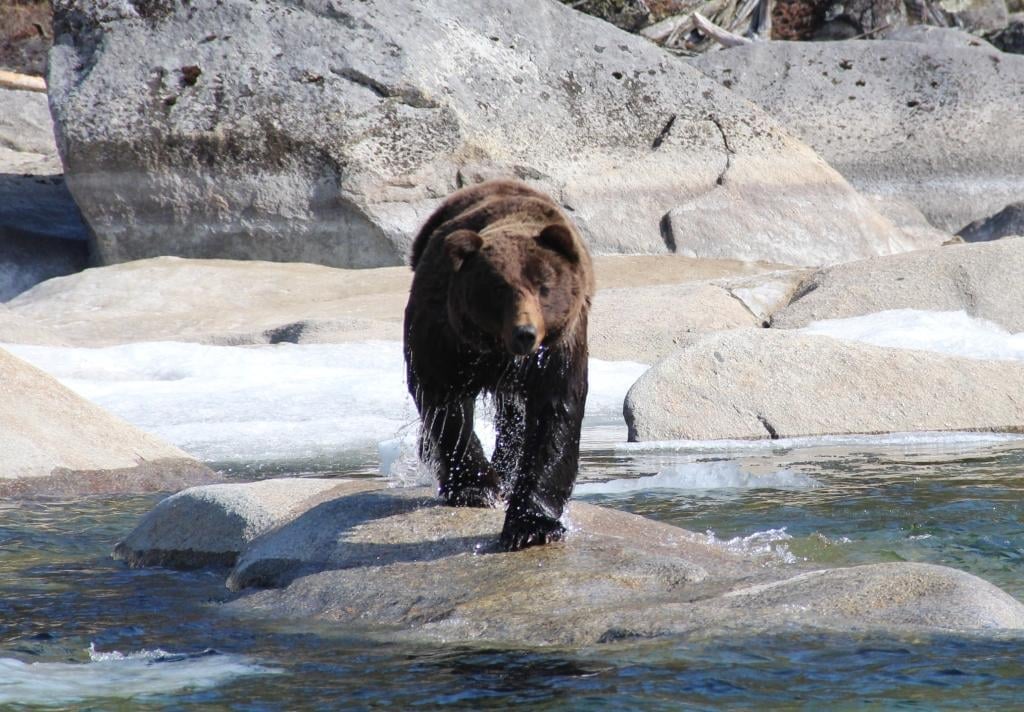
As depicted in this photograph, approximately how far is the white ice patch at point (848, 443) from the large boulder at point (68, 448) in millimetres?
3077

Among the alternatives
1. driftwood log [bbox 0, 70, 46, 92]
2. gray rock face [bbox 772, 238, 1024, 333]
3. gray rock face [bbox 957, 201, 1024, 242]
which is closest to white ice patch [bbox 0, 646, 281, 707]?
gray rock face [bbox 772, 238, 1024, 333]

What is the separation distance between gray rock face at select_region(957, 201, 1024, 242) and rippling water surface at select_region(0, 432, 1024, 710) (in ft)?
46.4

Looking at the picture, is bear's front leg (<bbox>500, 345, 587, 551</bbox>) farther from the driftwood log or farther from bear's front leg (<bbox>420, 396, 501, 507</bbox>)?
the driftwood log

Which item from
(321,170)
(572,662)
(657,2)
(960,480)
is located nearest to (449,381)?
(572,662)

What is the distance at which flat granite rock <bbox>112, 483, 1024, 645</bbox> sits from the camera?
4539 millimetres

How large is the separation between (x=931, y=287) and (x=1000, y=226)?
23.9 ft

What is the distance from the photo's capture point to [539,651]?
4.46 m

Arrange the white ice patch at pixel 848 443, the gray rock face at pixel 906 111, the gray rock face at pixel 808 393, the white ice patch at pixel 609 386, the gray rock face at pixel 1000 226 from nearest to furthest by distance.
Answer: the white ice patch at pixel 848 443 < the gray rock face at pixel 808 393 < the white ice patch at pixel 609 386 < the gray rock face at pixel 1000 226 < the gray rock face at pixel 906 111

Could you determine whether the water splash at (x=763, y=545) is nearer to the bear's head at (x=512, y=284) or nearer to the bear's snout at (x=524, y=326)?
the bear's head at (x=512, y=284)

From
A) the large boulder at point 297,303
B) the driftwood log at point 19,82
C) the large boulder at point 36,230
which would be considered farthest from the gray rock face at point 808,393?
the driftwood log at point 19,82

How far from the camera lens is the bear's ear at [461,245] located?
511 cm

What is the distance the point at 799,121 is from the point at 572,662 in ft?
67.1

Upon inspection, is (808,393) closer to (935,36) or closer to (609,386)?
(609,386)

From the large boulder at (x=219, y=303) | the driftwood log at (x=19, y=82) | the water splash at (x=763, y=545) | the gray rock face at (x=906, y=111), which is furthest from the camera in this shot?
the driftwood log at (x=19, y=82)
